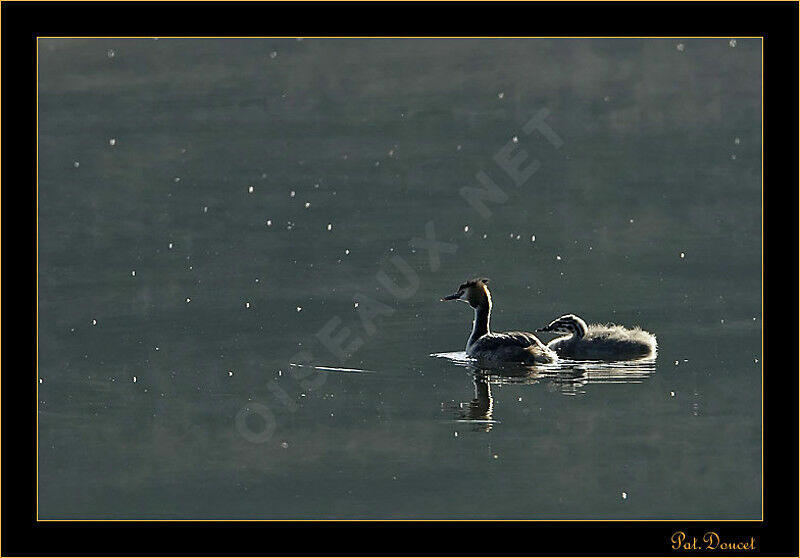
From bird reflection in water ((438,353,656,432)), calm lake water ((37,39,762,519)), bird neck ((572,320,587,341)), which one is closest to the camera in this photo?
calm lake water ((37,39,762,519))

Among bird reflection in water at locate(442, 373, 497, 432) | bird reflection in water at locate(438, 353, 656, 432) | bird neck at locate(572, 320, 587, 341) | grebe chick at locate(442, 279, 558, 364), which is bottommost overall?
bird reflection in water at locate(442, 373, 497, 432)

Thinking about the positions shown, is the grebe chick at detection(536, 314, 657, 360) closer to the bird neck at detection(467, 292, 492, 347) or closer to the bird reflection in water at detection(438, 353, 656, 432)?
the bird reflection in water at detection(438, 353, 656, 432)

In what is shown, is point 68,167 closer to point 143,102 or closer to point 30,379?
point 143,102

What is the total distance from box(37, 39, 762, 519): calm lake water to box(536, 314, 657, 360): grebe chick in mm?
202

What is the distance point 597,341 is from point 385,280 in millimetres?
2299

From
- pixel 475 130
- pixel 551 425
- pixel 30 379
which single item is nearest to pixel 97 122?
pixel 475 130

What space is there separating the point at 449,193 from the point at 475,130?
224 centimetres

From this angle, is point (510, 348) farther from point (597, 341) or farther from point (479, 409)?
point (479, 409)

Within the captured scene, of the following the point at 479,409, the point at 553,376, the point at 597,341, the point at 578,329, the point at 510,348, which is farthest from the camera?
the point at 578,329

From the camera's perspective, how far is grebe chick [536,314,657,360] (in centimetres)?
1184

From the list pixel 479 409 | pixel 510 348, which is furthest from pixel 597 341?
pixel 479 409

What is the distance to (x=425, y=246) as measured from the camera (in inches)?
574

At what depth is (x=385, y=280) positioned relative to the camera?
538 inches

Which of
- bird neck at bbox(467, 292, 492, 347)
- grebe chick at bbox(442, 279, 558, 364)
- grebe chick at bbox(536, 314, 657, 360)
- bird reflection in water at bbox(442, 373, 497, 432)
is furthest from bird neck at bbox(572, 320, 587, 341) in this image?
bird reflection in water at bbox(442, 373, 497, 432)
